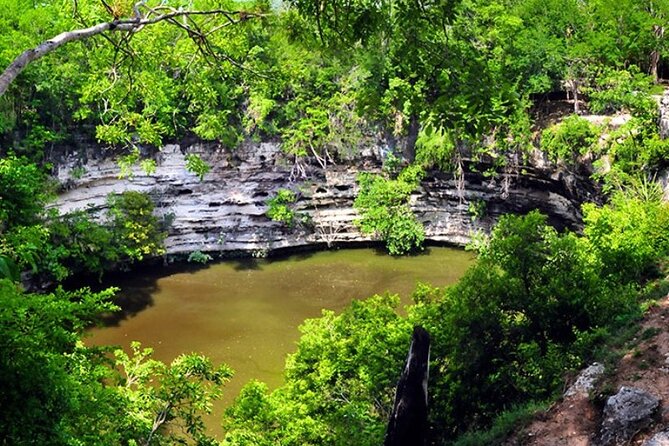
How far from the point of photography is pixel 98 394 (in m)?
5.57

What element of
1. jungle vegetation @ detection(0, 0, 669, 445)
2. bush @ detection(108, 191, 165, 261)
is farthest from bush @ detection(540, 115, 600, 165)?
bush @ detection(108, 191, 165, 261)

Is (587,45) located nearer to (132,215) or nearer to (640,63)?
(640,63)

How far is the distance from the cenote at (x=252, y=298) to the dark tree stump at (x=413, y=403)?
5.33 metres

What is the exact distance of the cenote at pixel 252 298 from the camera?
44.4ft

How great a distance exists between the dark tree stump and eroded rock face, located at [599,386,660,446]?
77.4 inches

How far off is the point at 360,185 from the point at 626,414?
14377 mm

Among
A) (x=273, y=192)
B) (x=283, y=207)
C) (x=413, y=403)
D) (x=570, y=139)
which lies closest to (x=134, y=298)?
(x=283, y=207)

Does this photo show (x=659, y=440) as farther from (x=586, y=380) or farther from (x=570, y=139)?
(x=570, y=139)

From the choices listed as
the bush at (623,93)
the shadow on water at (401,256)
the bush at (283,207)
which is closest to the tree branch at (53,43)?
the bush at (623,93)

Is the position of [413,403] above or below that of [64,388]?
below

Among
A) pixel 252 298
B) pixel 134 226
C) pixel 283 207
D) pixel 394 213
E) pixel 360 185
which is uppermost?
pixel 360 185

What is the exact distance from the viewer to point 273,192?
63.4 ft

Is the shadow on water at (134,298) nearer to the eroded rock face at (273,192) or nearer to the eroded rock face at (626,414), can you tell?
the eroded rock face at (273,192)

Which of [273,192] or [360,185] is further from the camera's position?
[360,185]
